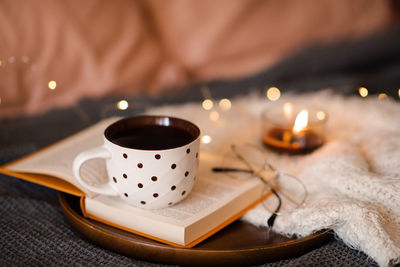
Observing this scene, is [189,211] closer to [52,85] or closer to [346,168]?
[346,168]

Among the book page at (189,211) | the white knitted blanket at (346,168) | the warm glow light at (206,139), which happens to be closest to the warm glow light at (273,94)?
the white knitted blanket at (346,168)

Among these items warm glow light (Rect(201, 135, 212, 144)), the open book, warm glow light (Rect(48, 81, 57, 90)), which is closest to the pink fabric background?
warm glow light (Rect(48, 81, 57, 90))

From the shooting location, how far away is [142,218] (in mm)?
509

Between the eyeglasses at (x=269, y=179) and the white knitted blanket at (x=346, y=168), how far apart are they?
0.01 meters

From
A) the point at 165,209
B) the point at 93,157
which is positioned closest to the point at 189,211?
the point at 165,209

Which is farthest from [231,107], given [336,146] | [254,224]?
[254,224]

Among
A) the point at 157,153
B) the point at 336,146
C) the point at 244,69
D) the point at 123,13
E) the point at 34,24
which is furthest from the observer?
the point at 244,69

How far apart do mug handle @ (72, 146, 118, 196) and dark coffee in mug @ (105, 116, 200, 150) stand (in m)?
0.02

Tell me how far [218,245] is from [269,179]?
16cm

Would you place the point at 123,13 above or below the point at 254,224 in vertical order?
above

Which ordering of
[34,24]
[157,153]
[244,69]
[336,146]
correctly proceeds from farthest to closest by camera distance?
[244,69] < [34,24] < [336,146] < [157,153]

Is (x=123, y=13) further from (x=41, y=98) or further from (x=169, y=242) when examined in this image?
(x=169, y=242)

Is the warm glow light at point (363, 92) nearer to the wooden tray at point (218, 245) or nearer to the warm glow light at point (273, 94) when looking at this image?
the warm glow light at point (273, 94)

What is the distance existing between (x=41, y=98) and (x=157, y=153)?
0.61 m
